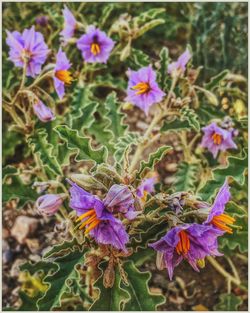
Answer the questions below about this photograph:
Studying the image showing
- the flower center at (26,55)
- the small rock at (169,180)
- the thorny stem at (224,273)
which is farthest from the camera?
the small rock at (169,180)

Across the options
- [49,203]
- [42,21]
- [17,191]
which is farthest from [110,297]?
[42,21]

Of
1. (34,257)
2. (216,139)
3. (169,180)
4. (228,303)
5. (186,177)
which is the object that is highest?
(216,139)

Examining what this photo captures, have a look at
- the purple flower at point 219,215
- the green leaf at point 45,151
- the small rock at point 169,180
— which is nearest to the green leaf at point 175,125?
the green leaf at point 45,151

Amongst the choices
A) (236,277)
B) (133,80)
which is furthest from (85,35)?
(236,277)

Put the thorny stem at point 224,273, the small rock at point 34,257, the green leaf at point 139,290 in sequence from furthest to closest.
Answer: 1. the small rock at point 34,257
2. the thorny stem at point 224,273
3. the green leaf at point 139,290

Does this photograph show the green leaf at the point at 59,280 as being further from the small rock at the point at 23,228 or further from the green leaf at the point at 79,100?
the small rock at the point at 23,228

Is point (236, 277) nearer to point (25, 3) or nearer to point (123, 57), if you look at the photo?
point (123, 57)

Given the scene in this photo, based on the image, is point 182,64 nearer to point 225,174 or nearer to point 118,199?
point 225,174
